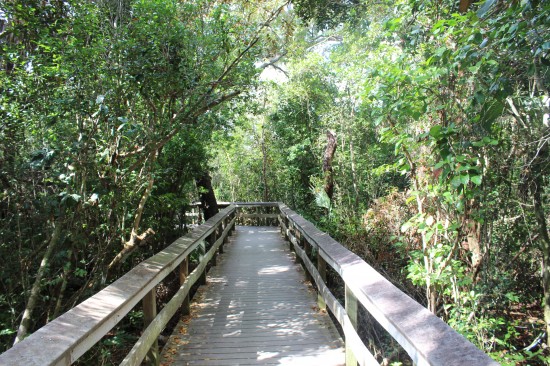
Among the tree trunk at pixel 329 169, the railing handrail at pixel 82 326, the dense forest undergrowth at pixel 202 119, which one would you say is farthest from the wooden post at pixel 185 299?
the tree trunk at pixel 329 169

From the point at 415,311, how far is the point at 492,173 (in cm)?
314

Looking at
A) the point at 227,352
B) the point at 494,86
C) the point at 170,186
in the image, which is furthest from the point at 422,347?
the point at 170,186

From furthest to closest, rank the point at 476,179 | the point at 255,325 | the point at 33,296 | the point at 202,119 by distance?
the point at 202,119, the point at 255,325, the point at 33,296, the point at 476,179

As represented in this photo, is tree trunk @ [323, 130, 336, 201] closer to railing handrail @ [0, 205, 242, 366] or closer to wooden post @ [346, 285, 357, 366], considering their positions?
wooden post @ [346, 285, 357, 366]

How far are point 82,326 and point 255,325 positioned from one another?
2.49 meters

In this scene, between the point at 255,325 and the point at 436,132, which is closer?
the point at 436,132

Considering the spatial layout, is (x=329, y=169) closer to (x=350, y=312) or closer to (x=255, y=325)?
(x=255, y=325)

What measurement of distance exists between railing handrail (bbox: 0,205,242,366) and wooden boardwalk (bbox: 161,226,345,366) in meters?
0.92

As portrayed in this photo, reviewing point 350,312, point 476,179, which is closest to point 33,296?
point 350,312

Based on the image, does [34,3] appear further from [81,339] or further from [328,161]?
[328,161]

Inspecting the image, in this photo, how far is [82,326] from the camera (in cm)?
186

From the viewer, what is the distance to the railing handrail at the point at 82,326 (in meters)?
1.53

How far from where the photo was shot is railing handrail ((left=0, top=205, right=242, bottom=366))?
5.00 ft

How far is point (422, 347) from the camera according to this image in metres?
1.51
